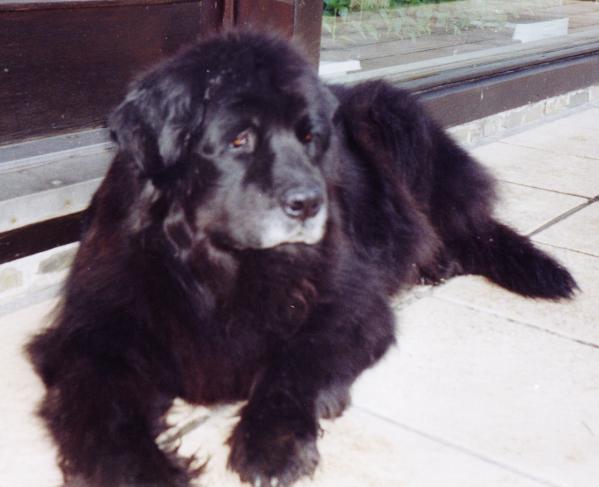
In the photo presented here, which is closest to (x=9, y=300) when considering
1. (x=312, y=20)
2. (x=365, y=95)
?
(x=365, y=95)

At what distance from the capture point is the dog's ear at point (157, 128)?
2.15 metres

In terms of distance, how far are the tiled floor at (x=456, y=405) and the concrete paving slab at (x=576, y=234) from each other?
8.2 inches

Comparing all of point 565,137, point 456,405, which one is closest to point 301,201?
point 456,405

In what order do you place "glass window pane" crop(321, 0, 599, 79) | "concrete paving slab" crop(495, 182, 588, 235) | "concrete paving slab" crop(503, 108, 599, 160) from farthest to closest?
1. "concrete paving slab" crop(503, 108, 599, 160)
2. "glass window pane" crop(321, 0, 599, 79)
3. "concrete paving slab" crop(495, 182, 588, 235)

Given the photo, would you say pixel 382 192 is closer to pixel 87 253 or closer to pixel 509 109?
pixel 87 253

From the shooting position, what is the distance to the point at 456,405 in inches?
94.5

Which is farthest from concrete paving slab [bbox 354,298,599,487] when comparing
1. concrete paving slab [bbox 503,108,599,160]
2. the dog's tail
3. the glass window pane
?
concrete paving slab [bbox 503,108,599,160]

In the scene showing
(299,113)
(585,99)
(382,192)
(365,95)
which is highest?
A: (299,113)

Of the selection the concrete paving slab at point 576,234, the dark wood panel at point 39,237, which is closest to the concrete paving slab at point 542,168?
the concrete paving slab at point 576,234

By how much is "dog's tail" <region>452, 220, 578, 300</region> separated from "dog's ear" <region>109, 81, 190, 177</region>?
5.13ft

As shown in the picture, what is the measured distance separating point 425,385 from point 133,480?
3.21 feet

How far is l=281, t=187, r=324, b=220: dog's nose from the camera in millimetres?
2145

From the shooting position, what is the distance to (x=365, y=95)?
3.40m

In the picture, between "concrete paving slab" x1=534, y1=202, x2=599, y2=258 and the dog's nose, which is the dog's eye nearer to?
the dog's nose
